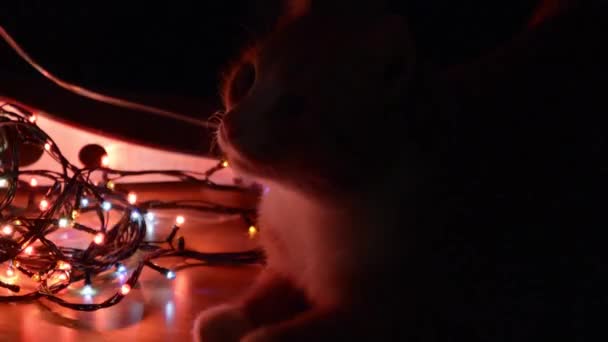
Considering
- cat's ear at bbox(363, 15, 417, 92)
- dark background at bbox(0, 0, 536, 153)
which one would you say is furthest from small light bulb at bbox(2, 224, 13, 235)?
cat's ear at bbox(363, 15, 417, 92)

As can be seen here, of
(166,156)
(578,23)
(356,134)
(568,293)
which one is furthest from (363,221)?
(166,156)

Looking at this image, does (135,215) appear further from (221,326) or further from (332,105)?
(332,105)

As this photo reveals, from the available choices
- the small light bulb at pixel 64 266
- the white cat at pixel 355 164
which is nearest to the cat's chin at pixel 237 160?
the white cat at pixel 355 164

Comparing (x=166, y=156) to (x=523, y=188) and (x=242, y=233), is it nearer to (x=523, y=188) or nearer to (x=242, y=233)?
(x=242, y=233)

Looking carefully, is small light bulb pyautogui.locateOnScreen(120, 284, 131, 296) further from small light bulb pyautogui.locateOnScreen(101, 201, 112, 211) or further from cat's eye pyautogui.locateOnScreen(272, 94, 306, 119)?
cat's eye pyautogui.locateOnScreen(272, 94, 306, 119)

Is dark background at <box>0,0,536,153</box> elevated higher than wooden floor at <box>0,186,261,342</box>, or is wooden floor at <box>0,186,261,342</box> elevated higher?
dark background at <box>0,0,536,153</box>

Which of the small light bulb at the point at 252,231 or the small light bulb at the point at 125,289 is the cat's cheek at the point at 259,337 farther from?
the small light bulb at the point at 252,231
